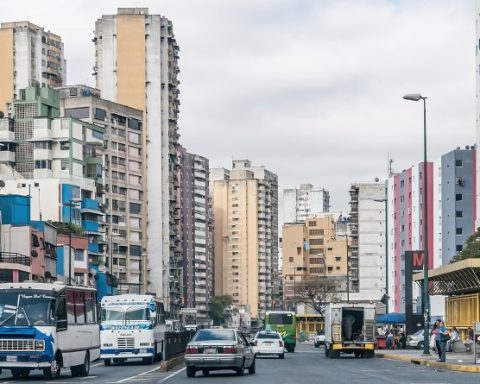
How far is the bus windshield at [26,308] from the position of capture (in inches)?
1334

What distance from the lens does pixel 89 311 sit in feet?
130

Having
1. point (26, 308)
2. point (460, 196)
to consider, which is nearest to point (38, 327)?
point (26, 308)

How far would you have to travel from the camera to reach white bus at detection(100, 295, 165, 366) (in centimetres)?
5016

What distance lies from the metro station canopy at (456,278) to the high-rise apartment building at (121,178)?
259 feet

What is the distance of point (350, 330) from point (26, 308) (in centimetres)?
3126

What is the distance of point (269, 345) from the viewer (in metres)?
60.7

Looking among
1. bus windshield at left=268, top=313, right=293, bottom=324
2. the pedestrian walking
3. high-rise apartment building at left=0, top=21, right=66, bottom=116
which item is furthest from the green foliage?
the pedestrian walking

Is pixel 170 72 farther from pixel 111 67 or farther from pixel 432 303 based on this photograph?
pixel 432 303

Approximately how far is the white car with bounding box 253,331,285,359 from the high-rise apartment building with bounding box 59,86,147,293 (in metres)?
94.4

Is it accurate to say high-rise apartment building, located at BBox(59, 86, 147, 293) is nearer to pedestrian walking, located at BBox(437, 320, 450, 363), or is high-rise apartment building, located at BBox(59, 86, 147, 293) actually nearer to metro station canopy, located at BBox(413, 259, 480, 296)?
metro station canopy, located at BBox(413, 259, 480, 296)

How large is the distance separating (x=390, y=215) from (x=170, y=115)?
38029 millimetres

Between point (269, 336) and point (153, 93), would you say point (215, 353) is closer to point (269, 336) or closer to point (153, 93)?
point (269, 336)

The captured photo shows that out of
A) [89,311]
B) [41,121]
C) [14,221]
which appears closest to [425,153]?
[89,311]

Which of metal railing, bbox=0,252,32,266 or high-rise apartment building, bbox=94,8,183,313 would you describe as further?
high-rise apartment building, bbox=94,8,183,313
